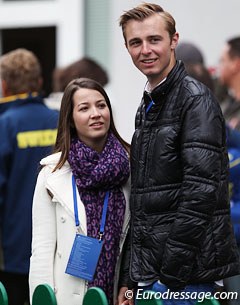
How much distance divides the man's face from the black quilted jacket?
0.06 m

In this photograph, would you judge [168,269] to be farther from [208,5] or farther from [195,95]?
[208,5]

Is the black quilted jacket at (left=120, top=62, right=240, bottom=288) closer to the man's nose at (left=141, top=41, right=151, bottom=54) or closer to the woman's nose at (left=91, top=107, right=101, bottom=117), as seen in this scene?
the man's nose at (left=141, top=41, right=151, bottom=54)

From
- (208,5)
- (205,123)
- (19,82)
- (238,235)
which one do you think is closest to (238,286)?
(238,235)

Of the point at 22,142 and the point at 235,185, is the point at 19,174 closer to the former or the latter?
the point at 22,142

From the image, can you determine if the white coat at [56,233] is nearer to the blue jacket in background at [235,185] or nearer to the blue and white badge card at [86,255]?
the blue and white badge card at [86,255]

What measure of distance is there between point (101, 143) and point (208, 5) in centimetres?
267

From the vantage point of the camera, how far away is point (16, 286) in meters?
→ 5.27

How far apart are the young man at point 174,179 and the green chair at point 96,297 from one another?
0.29m

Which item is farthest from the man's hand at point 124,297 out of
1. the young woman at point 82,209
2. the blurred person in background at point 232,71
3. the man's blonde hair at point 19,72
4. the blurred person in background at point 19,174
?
the man's blonde hair at point 19,72

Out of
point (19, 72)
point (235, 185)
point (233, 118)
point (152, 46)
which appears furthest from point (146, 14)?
point (19, 72)

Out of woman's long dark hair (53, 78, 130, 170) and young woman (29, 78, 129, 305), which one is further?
woman's long dark hair (53, 78, 130, 170)

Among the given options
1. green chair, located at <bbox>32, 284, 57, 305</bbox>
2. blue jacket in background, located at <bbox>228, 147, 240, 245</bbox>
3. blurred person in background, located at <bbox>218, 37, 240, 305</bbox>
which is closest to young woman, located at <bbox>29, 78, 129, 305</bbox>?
green chair, located at <bbox>32, 284, 57, 305</bbox>

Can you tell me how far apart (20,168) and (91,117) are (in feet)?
5.06

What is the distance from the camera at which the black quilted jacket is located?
3.17 metres
